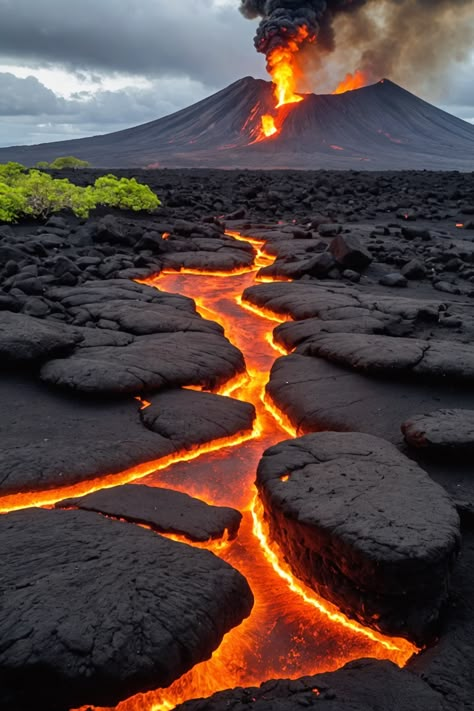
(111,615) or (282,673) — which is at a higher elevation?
(111,615)

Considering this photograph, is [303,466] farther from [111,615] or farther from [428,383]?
[428,383]

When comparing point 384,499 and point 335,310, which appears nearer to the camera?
point 384,499

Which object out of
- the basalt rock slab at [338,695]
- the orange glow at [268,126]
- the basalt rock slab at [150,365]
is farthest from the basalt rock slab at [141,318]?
the orange glow at [268,126]

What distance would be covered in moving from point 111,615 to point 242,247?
12.8 meters

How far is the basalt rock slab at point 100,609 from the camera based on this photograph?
8.54ft

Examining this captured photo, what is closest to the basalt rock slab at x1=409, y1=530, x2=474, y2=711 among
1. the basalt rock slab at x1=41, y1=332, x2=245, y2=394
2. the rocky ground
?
the rocky ground

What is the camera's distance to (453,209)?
71.2ft

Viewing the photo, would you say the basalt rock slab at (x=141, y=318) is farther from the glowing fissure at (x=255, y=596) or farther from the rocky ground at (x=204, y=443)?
the glowing fissure at (x=255, y=596)

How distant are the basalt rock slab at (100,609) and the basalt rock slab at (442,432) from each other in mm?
2147

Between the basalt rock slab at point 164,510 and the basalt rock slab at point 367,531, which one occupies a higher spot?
the basalt rock slab at point 367,531

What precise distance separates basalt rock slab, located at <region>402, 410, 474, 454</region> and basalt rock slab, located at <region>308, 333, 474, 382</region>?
111 centimetres

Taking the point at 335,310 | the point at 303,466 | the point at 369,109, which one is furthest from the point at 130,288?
the point at 369,109

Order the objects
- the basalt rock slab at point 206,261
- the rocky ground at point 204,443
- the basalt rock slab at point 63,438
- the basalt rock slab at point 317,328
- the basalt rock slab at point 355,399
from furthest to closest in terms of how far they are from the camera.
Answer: the basalt rock slab at point 206,261
the basalt rock slab at point 317,328
the basalt rock slab at point 355,399
the basalt rock slab at point 63,438
the rocky ground at point 204,443

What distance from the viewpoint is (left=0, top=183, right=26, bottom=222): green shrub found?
14.8 meters
